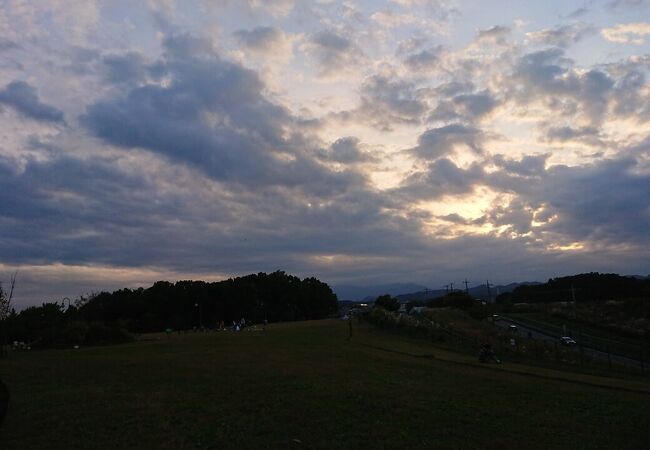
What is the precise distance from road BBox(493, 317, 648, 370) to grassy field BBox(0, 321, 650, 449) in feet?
62.9

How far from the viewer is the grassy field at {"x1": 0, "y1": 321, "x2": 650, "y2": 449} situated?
449 inches

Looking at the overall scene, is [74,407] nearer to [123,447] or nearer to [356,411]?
[123,447]

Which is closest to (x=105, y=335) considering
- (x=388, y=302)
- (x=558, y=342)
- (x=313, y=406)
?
(x=313, y=406)

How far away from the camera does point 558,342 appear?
55.2m

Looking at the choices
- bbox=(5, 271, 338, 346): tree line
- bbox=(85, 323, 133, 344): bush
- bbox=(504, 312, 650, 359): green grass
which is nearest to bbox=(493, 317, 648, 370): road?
bbox=(504, 312, 650, 359): green grass

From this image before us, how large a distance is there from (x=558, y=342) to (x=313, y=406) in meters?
47.7

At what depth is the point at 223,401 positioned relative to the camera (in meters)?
15.5

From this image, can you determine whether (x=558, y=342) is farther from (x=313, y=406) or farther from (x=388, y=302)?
(x=313, y=406)

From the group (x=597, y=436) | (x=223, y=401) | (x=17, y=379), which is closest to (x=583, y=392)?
(x=597, y=436)

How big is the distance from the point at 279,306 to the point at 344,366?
87.3 m

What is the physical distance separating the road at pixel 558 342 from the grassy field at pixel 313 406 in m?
19.2

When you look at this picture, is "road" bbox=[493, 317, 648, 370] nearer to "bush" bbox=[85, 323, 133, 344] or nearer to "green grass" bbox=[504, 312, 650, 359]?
"green grass" bbox=[504, 312, 650, 359]

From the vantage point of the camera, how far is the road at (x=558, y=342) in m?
42.1

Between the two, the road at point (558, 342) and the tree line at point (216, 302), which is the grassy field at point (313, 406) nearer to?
the road at point (558, 342)
